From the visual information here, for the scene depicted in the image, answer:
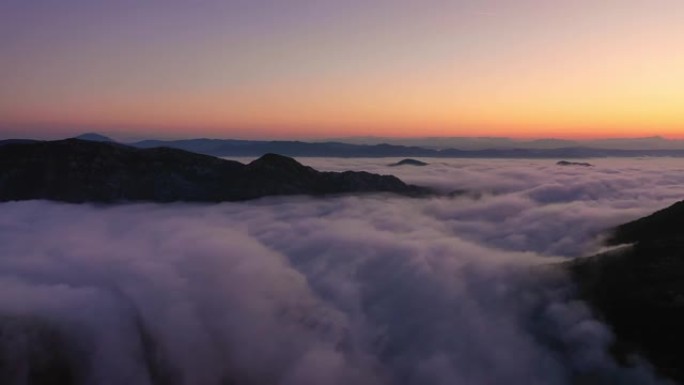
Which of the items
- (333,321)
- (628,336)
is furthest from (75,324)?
(628,336)

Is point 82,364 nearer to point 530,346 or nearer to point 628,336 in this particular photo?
point 530,346

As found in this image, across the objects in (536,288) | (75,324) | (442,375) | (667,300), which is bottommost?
(442,375)

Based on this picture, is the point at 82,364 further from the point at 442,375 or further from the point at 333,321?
the point at 442,375

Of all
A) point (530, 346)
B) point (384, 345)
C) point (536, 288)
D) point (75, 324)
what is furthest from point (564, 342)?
point (75, 324)

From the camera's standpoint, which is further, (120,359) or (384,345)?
(384,345)

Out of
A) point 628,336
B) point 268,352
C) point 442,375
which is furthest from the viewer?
point 268,352

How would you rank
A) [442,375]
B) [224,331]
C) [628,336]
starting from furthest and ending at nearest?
[224,331]
[442,375]
[628,336]

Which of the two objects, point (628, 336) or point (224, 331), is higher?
point (628, 336)
